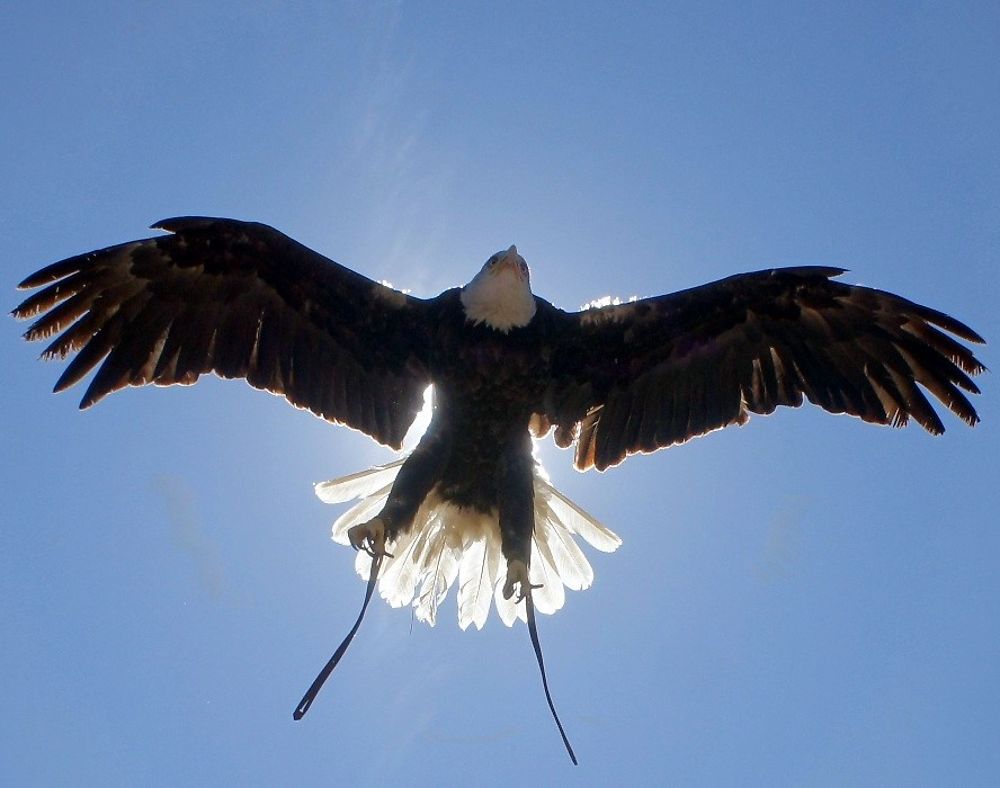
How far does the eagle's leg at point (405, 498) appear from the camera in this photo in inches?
200

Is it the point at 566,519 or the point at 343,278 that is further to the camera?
the point at 566,519

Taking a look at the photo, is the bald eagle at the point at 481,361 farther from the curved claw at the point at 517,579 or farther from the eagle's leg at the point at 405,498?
the curved claw at the point at 517,579

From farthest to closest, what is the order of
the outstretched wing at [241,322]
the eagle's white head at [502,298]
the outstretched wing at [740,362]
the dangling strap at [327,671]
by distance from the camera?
the outstretched wing at [740,362] → the outstretched wing at [241,322] → the eagle's white head at [502,298] → the dangling strap at [327,671]

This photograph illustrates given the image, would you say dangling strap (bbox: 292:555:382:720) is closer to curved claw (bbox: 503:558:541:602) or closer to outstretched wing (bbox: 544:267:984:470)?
curved claw (bbox: 503:558:541:602)

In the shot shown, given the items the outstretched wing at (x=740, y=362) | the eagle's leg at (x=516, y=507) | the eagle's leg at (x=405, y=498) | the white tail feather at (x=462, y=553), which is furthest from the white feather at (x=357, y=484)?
the outstretched wing at (x=740, y=362)

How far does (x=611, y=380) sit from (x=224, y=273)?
2.08 m

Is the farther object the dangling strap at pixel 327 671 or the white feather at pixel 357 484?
the white feather at pixel 357 484

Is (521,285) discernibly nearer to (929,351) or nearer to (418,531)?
(418,531)

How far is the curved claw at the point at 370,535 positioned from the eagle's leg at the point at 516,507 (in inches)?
23.0

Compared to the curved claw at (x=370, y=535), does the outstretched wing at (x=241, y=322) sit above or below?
above

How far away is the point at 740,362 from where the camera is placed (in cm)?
584

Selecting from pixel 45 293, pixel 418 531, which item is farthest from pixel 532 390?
pixel 45 293

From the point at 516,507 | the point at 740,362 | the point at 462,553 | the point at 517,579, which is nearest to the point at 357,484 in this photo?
the point at 462,553

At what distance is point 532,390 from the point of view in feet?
18.1
